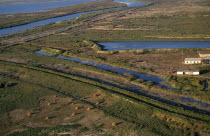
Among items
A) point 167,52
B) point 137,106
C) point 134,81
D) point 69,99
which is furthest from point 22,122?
point 167,52

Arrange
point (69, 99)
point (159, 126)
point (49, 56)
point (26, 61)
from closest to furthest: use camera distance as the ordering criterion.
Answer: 1. point (159, 126)
2. point (69, 99)
3. point (26, 61)
4. point (49, 56)

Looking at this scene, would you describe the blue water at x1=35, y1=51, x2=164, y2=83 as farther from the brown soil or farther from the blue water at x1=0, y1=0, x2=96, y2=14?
the blue water at x1=0, y1=0, x2=96, y2=14

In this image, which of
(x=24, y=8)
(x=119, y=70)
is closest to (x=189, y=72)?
(x=119, y=70)

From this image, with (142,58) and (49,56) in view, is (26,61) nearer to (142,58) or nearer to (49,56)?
(49,56)

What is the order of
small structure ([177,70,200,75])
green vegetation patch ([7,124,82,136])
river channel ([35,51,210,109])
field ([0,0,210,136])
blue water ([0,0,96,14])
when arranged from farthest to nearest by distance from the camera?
blue water ([0,0,96,14]) < small structure ([177,70,200,75]) < river channel ([35,51,210,109]) < field ([0,0,210,136]) < green vegetation patch ([7,124,82,136])

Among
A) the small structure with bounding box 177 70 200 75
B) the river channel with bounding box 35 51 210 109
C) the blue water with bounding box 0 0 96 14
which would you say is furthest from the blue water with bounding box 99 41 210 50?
the blue water with bounding box 0 0 96 14

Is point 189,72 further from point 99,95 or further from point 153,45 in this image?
point 153,45

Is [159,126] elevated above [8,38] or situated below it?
below

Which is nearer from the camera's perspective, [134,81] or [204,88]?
[204,88]
